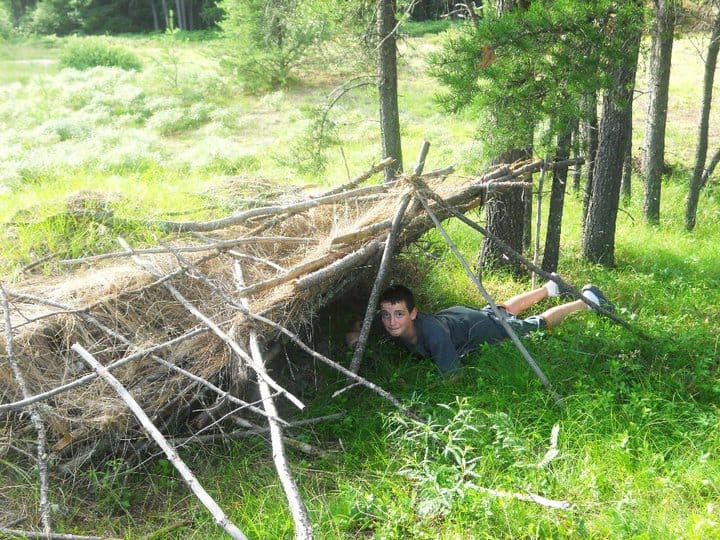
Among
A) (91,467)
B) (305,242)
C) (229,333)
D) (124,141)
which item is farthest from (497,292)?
(124,141)

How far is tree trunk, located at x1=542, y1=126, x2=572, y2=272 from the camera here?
612 cm

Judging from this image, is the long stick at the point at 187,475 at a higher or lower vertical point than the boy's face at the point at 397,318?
higher

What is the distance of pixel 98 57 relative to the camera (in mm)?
23172

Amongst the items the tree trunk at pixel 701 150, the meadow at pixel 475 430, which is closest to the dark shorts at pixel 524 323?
the meadow at pixel 475 430

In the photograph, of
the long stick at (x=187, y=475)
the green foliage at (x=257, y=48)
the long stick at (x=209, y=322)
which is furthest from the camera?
the green foliage at (x=257, y=48)

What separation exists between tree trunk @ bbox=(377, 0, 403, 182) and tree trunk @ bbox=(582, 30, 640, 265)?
85.5 inches

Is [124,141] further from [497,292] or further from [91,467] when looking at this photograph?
[91,467]

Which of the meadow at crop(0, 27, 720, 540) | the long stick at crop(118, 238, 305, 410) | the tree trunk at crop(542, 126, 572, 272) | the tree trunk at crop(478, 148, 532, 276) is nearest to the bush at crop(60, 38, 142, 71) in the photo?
the meadow at crop(0, 27, 720, 540)

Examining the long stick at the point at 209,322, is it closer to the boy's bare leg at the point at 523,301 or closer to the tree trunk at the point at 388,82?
the boy's bare leg at the point at 523,301

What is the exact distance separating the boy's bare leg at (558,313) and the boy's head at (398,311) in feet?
4.08

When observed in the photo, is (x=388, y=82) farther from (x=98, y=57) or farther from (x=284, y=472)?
(x=98, y=57)

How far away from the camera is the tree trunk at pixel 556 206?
612 centimetres

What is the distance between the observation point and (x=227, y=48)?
61.5ft

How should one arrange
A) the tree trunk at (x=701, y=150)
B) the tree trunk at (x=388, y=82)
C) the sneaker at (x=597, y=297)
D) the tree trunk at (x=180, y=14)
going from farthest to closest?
1. the tree trunk at (x=180, y=14)
2. the tree trunk at (x=701, y=150)
3. the tree trunk at (x=388, y=82)
4. the sneaker at (x=597, y=297)
